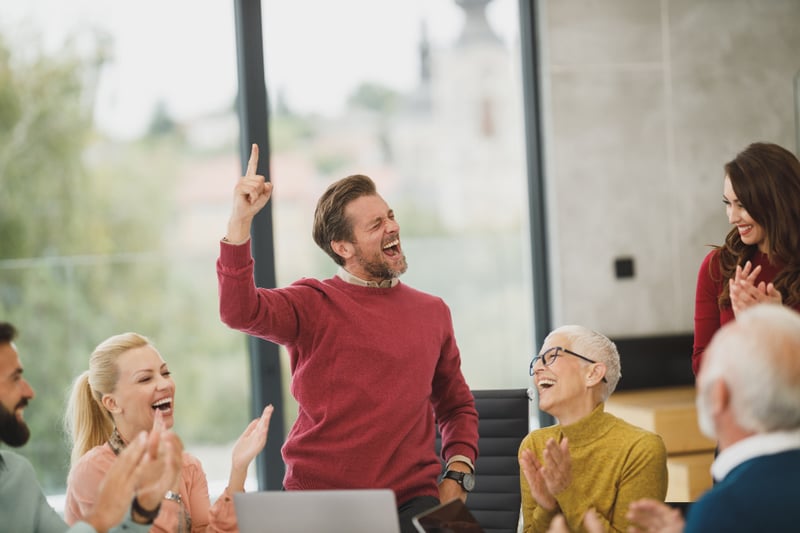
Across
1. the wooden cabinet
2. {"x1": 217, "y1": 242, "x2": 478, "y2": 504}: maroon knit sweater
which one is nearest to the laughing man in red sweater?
{"x1": 217, "y1": 242, "x2": 478, "y2": 504}: maroon knit sweater

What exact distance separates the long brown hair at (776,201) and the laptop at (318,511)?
1.47 meters

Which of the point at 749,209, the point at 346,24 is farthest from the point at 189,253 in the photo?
the point at 749,209

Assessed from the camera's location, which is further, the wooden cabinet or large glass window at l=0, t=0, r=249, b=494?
large glass window at l=0, t=0, r=249, b=494

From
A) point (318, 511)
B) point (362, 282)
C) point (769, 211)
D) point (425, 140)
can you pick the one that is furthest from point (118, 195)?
point (769, 211)

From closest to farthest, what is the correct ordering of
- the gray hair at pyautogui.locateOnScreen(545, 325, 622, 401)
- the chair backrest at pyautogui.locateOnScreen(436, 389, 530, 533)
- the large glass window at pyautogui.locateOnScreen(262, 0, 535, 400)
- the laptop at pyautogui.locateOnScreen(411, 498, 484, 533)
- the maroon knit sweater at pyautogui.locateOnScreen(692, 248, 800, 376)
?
the laptop at pyautogui.locateOnScreen(411, 498, 484, 533) < the gray hair at pyautogui.locateOnScreen(545, 325, 622, 401) < the maroon knit sweater at pyautogui.locateOnScreen(692, 248, 800, 376) < the chair backrest at pyautogui.locateOnScreen(436, 389, 530, 533) < the large glass window at pyautogui.locateOnScreen(262, 0, 535, 400)

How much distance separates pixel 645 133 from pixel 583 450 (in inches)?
94.4

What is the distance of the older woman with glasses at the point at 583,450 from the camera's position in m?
2.28

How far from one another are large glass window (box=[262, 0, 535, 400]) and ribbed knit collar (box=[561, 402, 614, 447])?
1.95m

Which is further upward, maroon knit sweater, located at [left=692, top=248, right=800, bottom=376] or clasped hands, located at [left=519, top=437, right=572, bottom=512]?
maroon knit sweater, located at [left=692, top=248, right=800, bottom=376]

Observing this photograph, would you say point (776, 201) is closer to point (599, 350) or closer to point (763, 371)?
point (599, 350)

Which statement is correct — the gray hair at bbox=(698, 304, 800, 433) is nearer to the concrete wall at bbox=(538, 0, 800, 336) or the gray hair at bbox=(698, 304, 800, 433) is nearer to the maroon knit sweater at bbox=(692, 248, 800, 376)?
the maroon knit sweater at bbox=(692, 248, 800, 376)

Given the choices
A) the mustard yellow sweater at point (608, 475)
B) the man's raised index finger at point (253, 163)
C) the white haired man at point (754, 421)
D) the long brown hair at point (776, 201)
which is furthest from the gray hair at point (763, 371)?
the man's raised index finger at point (253, 163)

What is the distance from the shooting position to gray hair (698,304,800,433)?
1.61 meters

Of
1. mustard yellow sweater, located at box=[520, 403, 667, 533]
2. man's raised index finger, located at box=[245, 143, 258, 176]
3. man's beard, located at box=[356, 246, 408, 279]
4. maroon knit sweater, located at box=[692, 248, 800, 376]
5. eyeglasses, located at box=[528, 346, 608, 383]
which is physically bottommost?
mustard yellow sweater, located at box=[520, 403, 667, 533]
